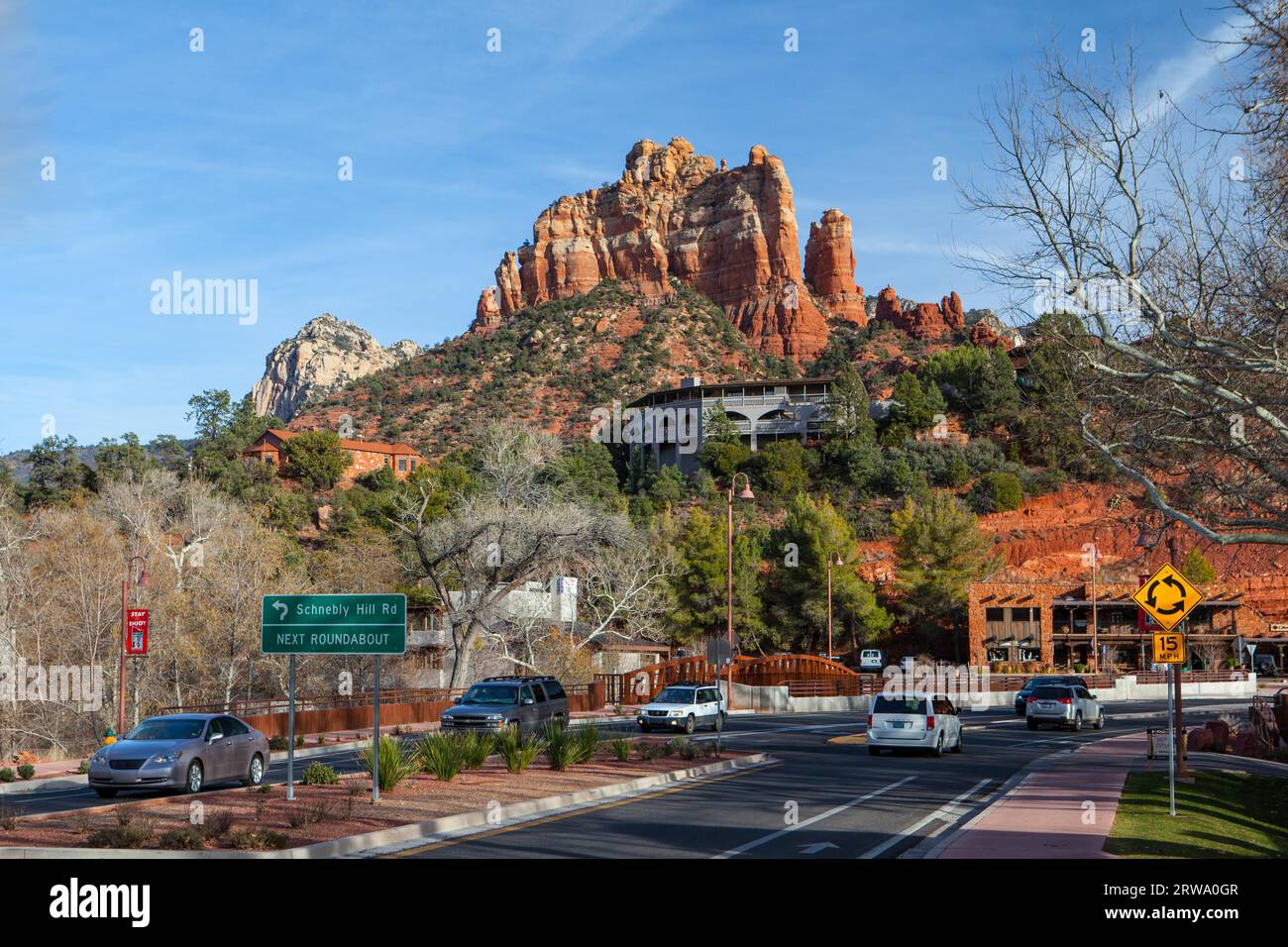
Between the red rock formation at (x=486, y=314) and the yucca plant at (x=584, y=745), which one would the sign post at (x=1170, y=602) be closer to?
the yucca plant at (x=584, y=745)

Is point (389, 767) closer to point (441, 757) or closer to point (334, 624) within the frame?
point (441, 757)

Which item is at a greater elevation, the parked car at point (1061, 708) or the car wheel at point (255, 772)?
the car wheel at point (255, 772)

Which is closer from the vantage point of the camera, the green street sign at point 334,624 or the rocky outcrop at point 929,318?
the green street sign at point 334,624

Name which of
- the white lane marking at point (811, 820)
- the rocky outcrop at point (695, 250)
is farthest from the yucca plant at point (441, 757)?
the rocky outcrop at point (695, 250)

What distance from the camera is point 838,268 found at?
176375 millimetres

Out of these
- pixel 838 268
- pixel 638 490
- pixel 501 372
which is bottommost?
pixel 638 490

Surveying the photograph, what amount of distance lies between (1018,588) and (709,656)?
47674 mm

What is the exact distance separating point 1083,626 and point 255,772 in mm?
71526

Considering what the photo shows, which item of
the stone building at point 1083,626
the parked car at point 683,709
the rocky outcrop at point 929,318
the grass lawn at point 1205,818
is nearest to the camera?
the grass lawn at point 1205,818

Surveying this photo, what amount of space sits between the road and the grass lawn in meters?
2.32

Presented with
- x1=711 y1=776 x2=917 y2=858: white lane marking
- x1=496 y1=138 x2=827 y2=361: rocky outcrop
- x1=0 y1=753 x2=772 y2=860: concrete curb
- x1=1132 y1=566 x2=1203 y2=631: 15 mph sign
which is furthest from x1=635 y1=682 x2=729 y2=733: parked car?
x1=496 y1=138 x2=827 y2=361: rocky outcrop

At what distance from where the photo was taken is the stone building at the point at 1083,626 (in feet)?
243
